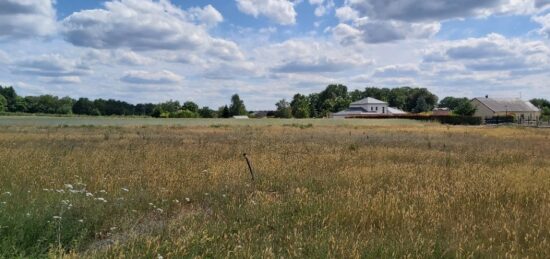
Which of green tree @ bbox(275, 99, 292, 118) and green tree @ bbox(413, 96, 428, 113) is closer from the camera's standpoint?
green tree @ bbox(275, 99, 292, 118)

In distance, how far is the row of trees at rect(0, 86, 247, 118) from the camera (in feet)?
525

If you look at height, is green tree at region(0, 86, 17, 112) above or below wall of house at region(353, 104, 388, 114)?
above

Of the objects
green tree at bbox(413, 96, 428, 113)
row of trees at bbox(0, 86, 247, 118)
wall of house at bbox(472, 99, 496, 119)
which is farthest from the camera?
green tree at bbox(413, 96, 428, 113)

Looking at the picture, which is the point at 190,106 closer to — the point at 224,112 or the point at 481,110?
the point at 224,112

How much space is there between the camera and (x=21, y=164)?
1219 centimetres

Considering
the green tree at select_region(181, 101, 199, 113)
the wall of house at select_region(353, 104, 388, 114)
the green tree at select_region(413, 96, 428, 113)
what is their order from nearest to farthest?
1. the wall of house at select_region(353, 104, 388, 114)
2. the green tree at select_region(181, 101, 199, 113)
3. the green tree at select_region(413, 96, 428, 113)

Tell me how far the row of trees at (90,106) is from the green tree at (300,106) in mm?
19229

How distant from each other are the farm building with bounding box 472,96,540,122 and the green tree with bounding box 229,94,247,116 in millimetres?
78336

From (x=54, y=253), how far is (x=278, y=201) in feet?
13.7

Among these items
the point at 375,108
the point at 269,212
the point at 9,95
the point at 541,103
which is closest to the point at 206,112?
the point at 375,108

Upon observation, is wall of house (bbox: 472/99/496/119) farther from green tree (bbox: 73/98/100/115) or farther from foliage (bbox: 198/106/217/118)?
green tree (bbox: 73/98/100/115)

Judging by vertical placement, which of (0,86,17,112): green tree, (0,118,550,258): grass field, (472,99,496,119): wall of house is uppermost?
(0,86,17,112): green tree

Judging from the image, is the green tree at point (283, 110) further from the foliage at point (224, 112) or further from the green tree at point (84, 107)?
the green tree at point (84, 107)

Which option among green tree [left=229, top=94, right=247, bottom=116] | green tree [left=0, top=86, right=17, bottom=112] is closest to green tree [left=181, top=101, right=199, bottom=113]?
green tree [left=229, top=94, right=247, bottom=116]
